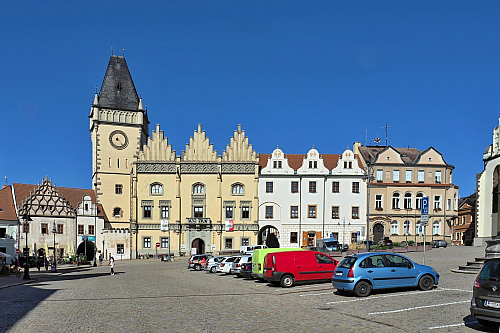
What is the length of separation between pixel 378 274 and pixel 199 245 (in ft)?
162

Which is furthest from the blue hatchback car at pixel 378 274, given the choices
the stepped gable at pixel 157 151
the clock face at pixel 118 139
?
the clock face at pixel 118 139

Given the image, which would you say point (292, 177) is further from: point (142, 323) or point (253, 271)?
point (142, 323)

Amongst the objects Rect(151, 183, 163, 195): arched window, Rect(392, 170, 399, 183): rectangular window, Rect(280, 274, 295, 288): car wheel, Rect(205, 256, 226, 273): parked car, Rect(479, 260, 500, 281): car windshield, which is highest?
Rect(392, 170, 399, 183): rectangular window

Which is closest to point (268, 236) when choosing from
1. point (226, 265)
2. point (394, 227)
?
point (394, 227)

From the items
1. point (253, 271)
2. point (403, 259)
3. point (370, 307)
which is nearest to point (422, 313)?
point (370, 307)

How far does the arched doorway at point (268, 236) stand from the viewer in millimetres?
65056

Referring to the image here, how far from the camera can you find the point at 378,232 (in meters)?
63.7

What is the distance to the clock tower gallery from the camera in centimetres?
6612

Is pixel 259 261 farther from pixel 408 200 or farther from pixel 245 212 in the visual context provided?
pixel 408 200

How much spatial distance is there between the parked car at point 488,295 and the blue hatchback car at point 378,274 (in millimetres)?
5843

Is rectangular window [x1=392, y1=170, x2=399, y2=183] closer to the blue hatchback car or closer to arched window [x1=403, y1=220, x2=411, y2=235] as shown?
arched window [x1=403, y1=220, x2=411, y2=235]

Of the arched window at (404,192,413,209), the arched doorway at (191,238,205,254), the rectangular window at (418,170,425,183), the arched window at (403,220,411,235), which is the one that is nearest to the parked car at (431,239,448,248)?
the arched window at (403,220,411,235)

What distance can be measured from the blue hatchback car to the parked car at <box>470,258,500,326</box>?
5.84 metres

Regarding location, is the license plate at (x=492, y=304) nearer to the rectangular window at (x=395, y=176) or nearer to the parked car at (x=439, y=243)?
the parked car at (x=439, y=243)
